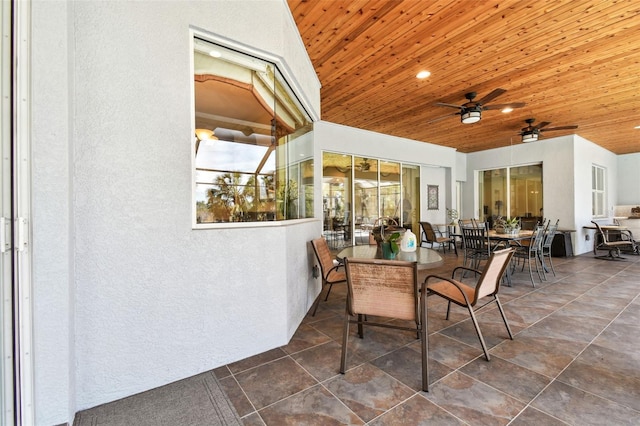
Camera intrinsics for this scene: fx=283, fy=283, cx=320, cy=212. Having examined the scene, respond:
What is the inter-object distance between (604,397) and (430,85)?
3.79m

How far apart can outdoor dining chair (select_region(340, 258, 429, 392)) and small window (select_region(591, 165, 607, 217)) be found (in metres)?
9.01

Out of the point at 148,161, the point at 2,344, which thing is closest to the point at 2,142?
the point at 148,161

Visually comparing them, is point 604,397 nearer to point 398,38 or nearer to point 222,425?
point 222,425

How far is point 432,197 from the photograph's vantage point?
820 centimetres

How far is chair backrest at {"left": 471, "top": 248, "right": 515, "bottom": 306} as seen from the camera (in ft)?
7.02

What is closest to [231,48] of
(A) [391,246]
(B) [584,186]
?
(A) [391,246]

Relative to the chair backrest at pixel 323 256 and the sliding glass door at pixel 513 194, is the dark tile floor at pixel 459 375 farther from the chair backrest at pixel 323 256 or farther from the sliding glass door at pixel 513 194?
the sliding glass door at pixel 513 194

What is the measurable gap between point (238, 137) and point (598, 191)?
10.3 meters

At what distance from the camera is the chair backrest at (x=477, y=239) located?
4535 millimetres

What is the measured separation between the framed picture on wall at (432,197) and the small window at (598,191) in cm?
405

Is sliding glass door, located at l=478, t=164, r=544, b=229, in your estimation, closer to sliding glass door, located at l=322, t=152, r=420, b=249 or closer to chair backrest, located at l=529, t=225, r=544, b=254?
sliding glass door, located at l=322, t=152, r=420, b=249

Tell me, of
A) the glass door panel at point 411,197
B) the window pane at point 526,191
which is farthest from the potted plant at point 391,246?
the window pane at point 526,191

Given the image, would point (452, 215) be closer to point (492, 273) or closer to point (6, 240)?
point (492, 273)

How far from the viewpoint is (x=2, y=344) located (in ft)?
3.99
